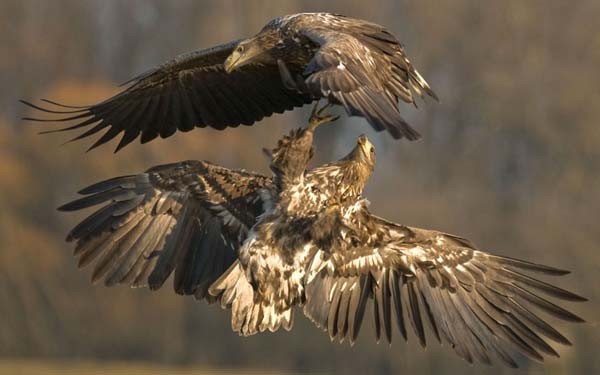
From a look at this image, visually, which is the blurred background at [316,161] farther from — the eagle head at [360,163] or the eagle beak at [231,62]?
the eagle head at [360,163]

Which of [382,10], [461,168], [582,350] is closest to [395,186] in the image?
[461,168]

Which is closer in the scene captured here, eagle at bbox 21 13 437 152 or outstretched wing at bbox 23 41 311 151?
eagle at bbox 21 13 437 152

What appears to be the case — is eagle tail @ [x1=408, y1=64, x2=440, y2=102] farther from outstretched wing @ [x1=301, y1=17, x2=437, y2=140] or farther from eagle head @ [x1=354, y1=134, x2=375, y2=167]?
eagle head @ [x1=354, y1=134, x2=375, y2=167]

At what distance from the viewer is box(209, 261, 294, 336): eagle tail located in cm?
852

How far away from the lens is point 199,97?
403 inches

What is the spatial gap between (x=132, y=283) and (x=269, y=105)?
166cm

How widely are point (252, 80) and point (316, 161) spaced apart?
18.9 m

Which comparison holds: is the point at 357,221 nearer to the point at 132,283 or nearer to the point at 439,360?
the point at 132,283

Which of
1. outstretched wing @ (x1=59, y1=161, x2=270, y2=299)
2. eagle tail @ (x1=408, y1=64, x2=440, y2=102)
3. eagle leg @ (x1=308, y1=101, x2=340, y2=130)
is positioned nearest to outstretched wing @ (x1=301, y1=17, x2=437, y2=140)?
eagle tail @ (x1=408, y1=64, x2=440, y2=102)

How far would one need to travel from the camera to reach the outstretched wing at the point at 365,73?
7.99m

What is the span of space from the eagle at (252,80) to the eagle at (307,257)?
1.46 feet

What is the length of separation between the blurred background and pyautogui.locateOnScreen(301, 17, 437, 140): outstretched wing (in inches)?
651

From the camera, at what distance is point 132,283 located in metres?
9.20

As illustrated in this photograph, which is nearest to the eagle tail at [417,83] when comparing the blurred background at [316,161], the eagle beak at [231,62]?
the eagle beak at [231,62]
